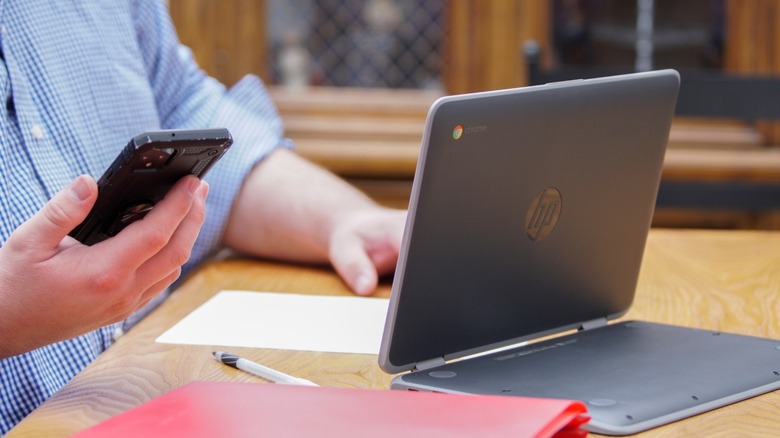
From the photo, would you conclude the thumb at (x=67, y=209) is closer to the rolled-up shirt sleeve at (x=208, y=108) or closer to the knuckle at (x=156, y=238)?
the knuckle at (x=156, y=238)

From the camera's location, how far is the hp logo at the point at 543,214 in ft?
2.41

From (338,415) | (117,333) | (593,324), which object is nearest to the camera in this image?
(338,415)

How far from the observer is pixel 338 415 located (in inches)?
22.0

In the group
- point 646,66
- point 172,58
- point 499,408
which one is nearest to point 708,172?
point 646,66

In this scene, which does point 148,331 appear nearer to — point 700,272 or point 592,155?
point 592,155

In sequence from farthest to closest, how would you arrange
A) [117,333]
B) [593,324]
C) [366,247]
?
1. [366,247]
2. [117,333]
3. [593,324]

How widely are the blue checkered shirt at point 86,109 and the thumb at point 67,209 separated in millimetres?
270

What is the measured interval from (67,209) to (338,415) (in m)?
0.22

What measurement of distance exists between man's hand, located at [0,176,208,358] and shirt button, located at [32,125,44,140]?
1.15 feet

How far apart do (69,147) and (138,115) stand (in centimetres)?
13

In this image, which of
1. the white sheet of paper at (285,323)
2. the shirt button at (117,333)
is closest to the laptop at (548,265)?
the white sheet of paper at (285,323)

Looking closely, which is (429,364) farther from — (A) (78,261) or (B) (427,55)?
(B) (427,55)

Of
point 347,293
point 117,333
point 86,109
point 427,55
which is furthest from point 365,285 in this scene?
point 427,55

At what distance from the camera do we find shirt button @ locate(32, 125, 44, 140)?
0.98 meters
